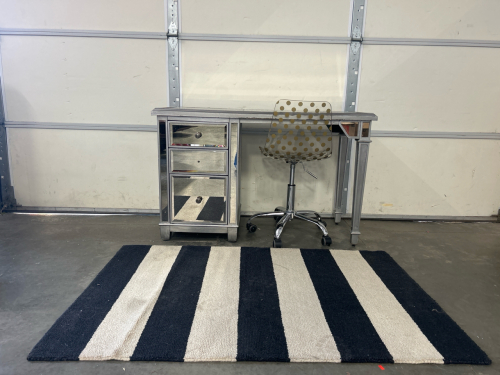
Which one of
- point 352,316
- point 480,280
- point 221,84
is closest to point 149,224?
point 221,84

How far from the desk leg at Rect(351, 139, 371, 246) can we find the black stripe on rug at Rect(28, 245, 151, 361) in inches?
57.7

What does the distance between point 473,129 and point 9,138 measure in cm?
392

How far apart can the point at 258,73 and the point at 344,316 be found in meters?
1.99

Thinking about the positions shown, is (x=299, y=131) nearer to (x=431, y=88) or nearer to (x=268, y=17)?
(x=268, y=17)

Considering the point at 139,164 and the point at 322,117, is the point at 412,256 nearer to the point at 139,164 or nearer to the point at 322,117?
the point at 322,117

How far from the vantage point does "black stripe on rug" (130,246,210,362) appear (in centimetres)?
135

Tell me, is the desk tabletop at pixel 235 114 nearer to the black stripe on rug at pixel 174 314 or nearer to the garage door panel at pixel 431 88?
the garage door panel at pixel 431 88

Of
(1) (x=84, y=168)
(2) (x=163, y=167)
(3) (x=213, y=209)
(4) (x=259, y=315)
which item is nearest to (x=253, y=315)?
(4) (x=259, y=315)

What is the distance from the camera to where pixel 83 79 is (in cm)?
283

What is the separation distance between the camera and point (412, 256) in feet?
7.72

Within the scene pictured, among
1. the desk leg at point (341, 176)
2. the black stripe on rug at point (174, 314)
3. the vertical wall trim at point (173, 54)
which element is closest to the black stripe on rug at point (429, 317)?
the desk leg at point (341, 176)

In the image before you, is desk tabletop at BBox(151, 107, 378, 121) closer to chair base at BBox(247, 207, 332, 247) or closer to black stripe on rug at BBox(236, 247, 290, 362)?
chair base at BBox(247, 207, 332, 247)

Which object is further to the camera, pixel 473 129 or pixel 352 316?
pixel 473 129

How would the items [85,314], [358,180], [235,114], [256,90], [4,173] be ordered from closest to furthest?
[85,314] → [235,114] → [358,180] → [256,90] → [4,173]
